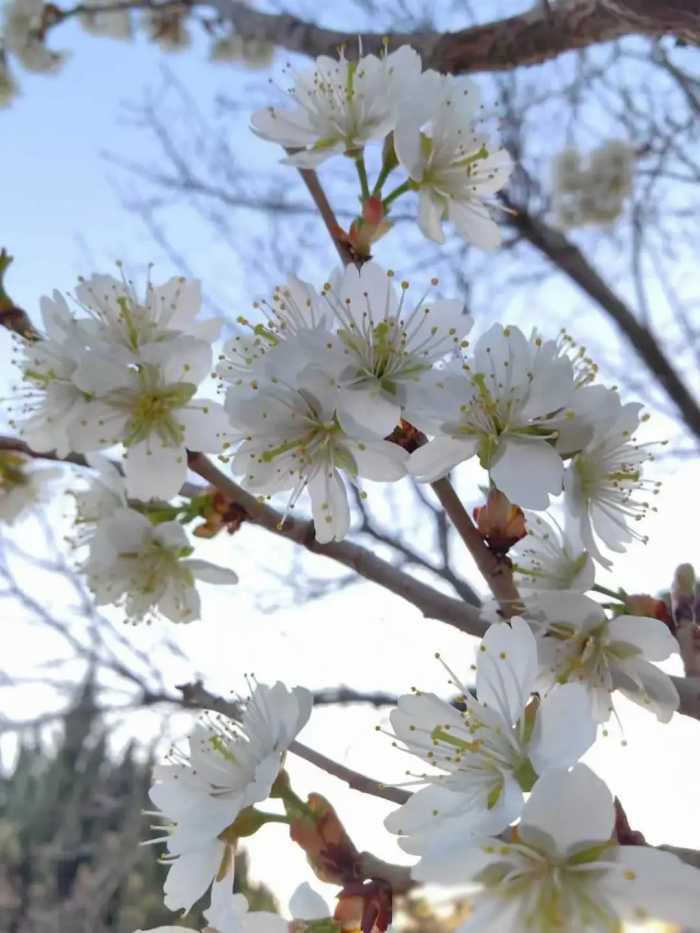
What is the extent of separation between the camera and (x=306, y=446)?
0.74m

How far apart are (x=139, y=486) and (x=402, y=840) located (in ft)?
1.55

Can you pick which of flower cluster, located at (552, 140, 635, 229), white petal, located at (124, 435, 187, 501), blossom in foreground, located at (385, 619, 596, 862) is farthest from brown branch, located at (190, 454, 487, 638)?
flower cluster, located at (552, 140, 635, 229)

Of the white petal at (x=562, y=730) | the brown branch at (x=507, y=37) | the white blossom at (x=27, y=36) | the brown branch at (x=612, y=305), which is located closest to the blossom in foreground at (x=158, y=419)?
the white petal at (x=562, y=730)

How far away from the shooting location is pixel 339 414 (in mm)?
658

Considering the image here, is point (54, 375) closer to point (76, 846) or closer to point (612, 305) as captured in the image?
point (612, 305)

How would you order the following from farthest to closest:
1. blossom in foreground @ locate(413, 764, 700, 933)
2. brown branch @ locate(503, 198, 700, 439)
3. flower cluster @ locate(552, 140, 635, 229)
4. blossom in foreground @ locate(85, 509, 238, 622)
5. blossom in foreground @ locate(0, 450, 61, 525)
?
flower cluster @ locate(552, 140, 635, 229) < brown branch @ locate(503, 198, 700, 439) < blossom in foreground @ locate(0, 450, 61, 525) < blossom in foreground @ locate(85, 509, 238, 622) < blossom in foreground @ locate(413, 764, 700, 933)

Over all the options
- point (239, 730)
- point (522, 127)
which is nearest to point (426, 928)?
point (239, 730)

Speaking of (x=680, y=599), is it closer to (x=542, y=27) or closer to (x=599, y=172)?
(x=542, y=27)

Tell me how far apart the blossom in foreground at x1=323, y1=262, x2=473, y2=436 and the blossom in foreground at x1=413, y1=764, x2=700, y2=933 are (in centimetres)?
30

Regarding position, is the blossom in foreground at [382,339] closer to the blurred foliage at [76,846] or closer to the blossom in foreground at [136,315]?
the blossom in foreground at [136,315]

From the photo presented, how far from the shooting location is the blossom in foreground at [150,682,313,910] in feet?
2.03

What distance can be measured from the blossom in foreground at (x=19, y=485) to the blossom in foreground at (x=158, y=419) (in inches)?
16.2

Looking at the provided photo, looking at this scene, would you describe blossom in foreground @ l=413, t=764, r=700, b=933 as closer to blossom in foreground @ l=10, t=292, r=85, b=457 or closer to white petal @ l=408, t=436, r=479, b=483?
white petal @ l=408, t=436, r=479, b=483

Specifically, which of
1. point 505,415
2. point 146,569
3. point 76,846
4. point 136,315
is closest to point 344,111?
point 136,315
